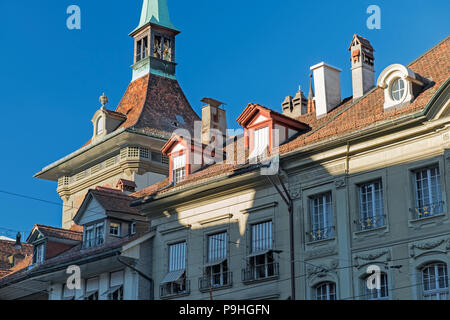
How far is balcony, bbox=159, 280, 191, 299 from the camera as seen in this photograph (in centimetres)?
3241

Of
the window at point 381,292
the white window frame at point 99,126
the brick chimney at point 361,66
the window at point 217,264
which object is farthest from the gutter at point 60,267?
the white window frame at point 99,126

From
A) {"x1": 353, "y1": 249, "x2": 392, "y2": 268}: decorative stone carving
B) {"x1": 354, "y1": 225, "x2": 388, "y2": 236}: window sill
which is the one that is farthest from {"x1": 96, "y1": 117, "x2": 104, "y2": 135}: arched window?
{"x1": 353, "y1": 249, "x2": 392, "y2": 268}: decorative stone carving

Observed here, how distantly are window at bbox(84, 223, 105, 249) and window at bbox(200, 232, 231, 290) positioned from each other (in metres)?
6.62

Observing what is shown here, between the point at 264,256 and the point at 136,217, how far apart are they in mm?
9485

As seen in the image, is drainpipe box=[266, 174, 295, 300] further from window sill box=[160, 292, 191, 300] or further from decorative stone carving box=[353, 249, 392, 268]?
window sill box=[160, 292, 191, 300]

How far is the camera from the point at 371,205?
27766 mm

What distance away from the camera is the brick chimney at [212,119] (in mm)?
39938

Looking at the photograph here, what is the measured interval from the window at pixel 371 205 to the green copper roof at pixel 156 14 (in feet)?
113

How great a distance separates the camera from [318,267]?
28.2 meters

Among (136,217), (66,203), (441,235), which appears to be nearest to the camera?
(441,235)

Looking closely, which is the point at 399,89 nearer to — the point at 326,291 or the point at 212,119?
the point at 326,291

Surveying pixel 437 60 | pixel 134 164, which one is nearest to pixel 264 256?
pixel 437 60

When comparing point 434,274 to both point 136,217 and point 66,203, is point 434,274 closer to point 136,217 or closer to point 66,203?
point 136,217

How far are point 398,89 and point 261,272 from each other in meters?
7.83
